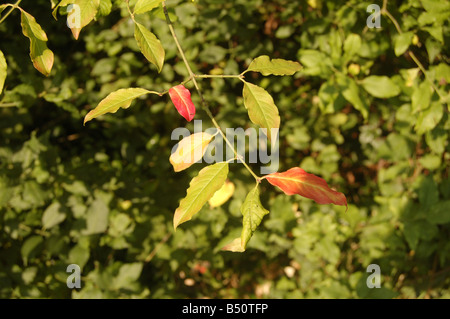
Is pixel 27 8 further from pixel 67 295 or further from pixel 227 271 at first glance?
pixel 227 271

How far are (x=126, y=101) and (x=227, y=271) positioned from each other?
184cm

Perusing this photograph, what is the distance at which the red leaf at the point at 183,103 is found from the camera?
0.88 m

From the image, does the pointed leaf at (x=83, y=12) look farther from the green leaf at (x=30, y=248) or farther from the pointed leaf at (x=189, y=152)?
the green leaf at (x=30, y=248)

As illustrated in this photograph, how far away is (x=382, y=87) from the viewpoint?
146 cm

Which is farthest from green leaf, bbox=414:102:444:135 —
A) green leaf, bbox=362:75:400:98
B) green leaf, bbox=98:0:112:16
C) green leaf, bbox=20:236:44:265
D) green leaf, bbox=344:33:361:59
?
green leaf, bbox=20:236:44:265

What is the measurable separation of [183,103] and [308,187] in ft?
1.14

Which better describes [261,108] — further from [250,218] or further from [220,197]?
[220,197]

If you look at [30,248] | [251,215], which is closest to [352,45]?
[251,215]

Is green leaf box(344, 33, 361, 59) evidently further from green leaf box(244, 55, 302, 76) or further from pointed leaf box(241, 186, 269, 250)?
pointed leaf box(241, 186, 269, 250)

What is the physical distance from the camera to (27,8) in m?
1.71

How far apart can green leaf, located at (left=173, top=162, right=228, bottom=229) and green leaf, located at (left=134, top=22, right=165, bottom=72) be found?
0.30 meters

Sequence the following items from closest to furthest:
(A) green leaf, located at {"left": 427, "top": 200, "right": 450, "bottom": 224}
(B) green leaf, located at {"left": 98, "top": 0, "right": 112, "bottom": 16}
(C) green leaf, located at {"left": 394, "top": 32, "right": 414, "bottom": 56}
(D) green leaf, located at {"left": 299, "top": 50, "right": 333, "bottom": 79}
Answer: (B) green leaf, located at {"left": 98, "top": 0, "right": 112, "bottom": 16} < (C) green leaf, located at {"left": 394, "top": 32, "right": 414, "bottom": 56} < (D) green leaf, located at {"left": 299, "top": 50, "right": 333, "bottom": 79} < (A) green leaf, located at {"left": 427, "top": 200, "right": 450, "bottom": 224}

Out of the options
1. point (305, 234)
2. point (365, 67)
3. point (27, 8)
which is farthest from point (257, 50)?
point (27, 8)

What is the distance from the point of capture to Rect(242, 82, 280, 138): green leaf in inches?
34.2
